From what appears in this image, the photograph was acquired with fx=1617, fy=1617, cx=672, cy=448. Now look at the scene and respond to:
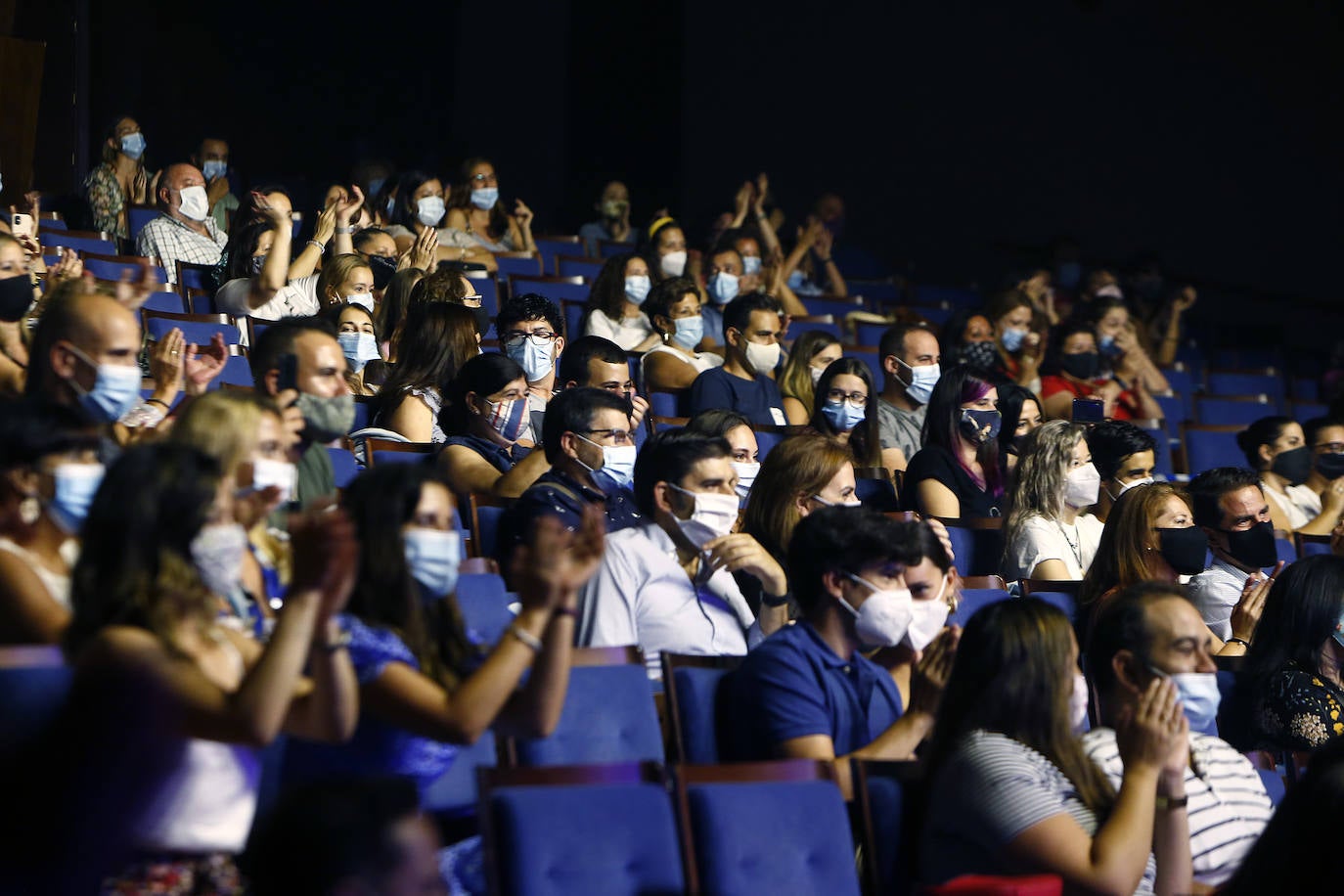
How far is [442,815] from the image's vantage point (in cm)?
235

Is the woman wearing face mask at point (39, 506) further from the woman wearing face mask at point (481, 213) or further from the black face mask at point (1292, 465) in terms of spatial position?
the woman wearing face mask at point (481, 213)

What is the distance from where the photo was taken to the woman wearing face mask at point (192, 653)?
6.14 ft

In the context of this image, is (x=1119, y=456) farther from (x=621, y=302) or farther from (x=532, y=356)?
(x=621, y=302)

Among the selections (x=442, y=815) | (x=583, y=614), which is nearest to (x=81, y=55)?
(x=583, y=614)

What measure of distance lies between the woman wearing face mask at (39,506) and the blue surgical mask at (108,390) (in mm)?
462

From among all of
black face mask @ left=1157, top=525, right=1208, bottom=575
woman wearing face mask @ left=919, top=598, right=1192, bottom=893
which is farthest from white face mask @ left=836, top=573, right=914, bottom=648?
black face mask @ left=1157, top=525, right=1208, bottom=575

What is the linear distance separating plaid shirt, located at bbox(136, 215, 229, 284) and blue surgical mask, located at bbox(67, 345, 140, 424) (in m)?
3.51

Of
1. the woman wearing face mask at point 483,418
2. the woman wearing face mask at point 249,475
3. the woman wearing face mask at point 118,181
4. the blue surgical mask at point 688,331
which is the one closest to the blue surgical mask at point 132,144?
the woman wearing face mask at point 118,181

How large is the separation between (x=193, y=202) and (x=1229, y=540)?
421cm

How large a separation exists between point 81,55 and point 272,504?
22.4 ft

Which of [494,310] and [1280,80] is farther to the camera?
[1280,80]

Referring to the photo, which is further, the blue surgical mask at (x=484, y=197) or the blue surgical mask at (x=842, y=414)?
the blue surgical mask at (x=484, y=197)

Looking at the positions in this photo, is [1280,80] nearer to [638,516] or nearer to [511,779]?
[638,516]

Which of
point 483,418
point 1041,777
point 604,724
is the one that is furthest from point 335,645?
point 483,418
